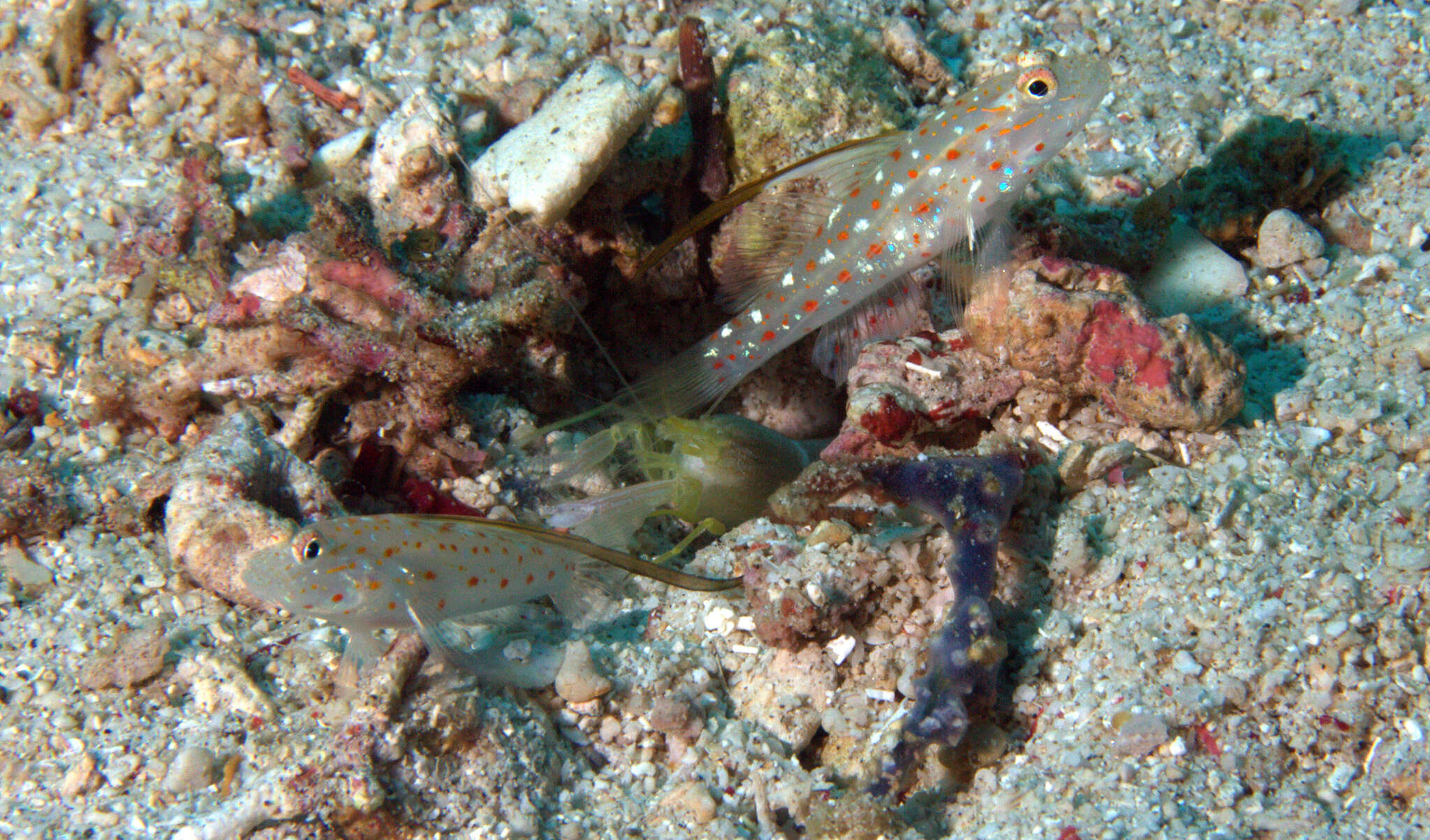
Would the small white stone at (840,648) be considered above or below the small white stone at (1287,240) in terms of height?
below

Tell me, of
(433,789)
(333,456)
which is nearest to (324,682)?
(433,789)

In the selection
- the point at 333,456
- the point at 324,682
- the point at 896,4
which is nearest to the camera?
the point at 324,682

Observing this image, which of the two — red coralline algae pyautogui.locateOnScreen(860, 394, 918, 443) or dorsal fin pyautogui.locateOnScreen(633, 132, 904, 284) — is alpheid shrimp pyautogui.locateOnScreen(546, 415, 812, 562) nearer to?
red coralline algae pyautogui.locateOnScreen(860, 394, 918, 443)

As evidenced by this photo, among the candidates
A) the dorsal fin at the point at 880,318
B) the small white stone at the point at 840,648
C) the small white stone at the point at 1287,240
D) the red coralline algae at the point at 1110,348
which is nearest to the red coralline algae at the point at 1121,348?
the red coralline algae at the point at 1110,348

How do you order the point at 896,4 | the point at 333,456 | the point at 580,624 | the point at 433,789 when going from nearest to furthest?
the point at 433,789 → the point at 580,624 → the point at 333,456 → the point at 896,4

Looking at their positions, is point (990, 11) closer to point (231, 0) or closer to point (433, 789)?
point (231, 0)

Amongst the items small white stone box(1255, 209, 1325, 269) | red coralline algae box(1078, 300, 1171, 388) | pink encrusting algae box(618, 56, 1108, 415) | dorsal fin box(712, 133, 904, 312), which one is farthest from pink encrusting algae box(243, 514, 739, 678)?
small white stone box(1255, 209, 1325, 269)

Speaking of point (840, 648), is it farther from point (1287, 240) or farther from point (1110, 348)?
point (1287, 240)

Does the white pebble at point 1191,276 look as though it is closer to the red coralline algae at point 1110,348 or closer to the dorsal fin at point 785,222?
the red coralline algae at point 1110,348
